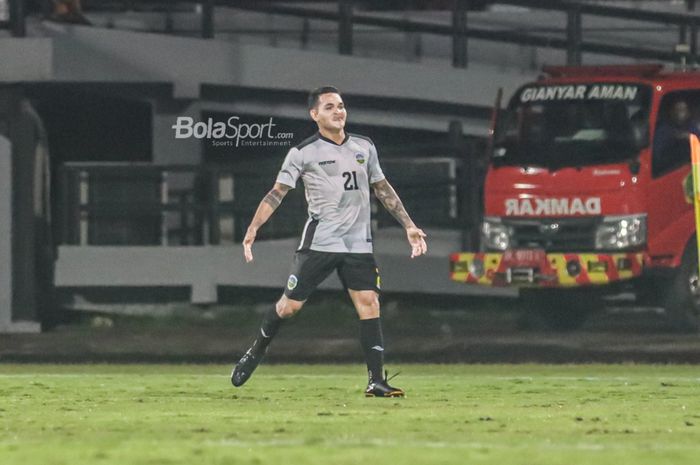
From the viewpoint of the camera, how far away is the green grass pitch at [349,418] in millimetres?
9664

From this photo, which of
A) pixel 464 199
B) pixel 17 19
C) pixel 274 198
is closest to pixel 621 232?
pixel 464 199

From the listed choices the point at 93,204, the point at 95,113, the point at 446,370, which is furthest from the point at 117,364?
the point at 95,113

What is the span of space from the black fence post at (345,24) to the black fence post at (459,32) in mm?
1210

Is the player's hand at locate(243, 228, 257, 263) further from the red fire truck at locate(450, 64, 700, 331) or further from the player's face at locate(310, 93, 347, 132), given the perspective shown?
the red fire truck at locate(450, 64, 700, 331)

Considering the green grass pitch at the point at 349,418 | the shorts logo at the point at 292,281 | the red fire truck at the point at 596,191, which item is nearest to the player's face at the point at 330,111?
the shorts logo at the point at 292,281

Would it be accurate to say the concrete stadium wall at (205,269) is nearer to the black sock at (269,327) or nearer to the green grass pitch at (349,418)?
the green grass pitch at (349,418)

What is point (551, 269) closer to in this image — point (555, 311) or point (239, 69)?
point (555, 311)

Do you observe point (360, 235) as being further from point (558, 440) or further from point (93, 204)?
point (93, 204)

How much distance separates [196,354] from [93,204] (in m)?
4.87

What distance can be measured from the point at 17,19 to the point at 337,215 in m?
10.2

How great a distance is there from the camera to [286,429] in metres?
11.0

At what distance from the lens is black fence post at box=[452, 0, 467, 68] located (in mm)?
24719

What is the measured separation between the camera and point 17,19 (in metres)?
22.4

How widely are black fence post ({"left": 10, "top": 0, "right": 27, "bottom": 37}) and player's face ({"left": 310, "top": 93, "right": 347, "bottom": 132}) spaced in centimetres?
998
